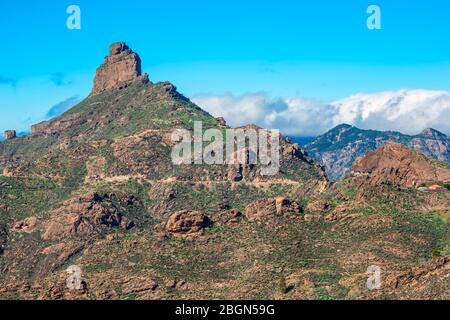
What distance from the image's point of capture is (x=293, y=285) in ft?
651
